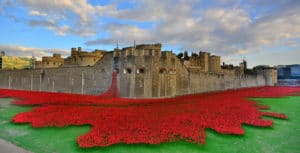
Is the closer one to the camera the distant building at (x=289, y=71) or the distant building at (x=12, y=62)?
the distant building at (x=12, y=62)

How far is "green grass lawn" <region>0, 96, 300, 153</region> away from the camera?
23.4ft

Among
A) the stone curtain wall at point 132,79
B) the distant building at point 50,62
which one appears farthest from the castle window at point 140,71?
the distant building at point 50,62

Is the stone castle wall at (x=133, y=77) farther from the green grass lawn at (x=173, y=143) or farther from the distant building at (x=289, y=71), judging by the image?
the distant building at (x=289, y=71)

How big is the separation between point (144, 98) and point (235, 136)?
12.8 m

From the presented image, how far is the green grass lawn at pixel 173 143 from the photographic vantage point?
7.14m

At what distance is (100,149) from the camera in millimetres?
6980

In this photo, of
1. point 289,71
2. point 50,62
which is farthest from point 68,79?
point 289,71

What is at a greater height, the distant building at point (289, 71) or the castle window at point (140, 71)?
the distant building at point (289, 71)

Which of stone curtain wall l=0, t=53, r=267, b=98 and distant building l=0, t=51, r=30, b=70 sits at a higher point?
distant building l=0, t=51, r=30, b=70

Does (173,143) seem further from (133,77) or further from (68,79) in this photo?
(68,79)

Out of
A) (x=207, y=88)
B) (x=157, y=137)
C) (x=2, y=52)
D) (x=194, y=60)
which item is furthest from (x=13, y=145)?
(x=2, y=52)

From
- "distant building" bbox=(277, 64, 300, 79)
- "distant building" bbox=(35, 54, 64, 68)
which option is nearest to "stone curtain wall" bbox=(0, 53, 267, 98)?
"distant building" bbox=(35, 54, 64, 68)

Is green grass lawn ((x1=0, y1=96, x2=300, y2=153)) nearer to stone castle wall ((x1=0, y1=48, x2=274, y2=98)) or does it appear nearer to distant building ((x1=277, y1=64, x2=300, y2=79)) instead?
stone castle wall ((x1=0, y1=48, x2=274, y2=98))

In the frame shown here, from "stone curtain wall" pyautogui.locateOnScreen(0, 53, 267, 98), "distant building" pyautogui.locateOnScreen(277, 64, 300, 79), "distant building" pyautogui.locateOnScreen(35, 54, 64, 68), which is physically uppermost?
"distant building" pyautogui.locateOnScreen(35, 54, 64, 68)
